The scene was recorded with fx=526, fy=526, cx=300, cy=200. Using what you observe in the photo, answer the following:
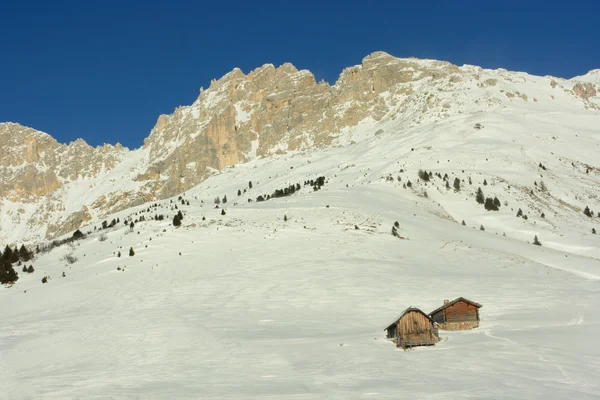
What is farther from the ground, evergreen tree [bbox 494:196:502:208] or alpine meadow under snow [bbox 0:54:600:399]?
evergreen tree [bbox 494:196:502:208]

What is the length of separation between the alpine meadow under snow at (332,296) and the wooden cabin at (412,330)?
0.45 metres

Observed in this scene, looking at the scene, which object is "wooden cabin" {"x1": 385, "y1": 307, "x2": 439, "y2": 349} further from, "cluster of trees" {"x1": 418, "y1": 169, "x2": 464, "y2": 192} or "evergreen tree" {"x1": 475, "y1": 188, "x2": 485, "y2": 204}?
"cluster of trees" {"x1": 418, "y1": 169, "x2": 464, "y2": 192}

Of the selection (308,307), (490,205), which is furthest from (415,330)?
(490,205)

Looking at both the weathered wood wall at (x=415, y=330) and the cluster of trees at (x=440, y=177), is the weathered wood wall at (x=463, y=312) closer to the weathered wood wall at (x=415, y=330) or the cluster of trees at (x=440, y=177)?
the weathered wood wall at (x=415, y=330)

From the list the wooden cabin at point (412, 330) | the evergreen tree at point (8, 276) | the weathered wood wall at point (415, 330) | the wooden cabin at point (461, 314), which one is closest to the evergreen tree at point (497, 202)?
the wooden cabin at point (461, 314)

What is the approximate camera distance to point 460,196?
74.8m

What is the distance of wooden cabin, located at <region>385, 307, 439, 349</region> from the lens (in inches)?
863

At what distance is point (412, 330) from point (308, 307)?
8645mm

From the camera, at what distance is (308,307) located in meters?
29.7

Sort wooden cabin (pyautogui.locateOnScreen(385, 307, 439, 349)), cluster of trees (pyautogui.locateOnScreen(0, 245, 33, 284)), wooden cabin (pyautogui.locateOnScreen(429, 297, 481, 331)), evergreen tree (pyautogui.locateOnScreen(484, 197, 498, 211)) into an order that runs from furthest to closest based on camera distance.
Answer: evergreen tree (pyautogui.locateOnScreen(484, 197, 498, 211)), cluster of trees (pyautogui.locateOnScreen(0, 245, 33, 284)), wooden cabin (pyautogui.locateOnScreen(429, 297, 481, 331)), wooden cabin (pyautogui.locateOnScreen(385, 307, 439, 349))

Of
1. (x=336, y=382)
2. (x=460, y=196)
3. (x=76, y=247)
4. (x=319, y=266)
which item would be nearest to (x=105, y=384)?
(x=336, y=382)

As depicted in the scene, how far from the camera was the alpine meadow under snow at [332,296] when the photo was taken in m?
17.0

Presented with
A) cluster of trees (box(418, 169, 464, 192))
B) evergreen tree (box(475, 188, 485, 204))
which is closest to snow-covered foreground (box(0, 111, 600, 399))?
evergreen tree (box(475, 188, 485, 204))

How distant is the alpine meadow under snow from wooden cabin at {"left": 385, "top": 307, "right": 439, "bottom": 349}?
0.45 metres
